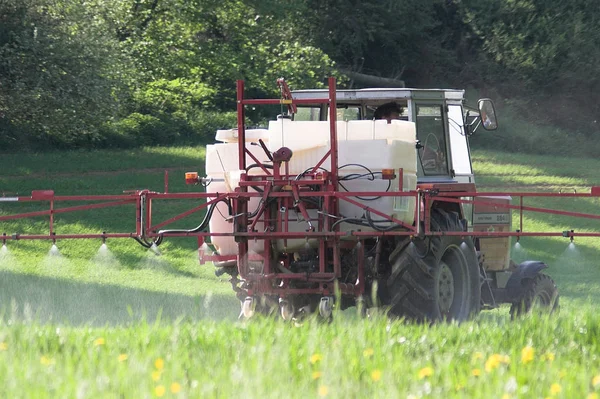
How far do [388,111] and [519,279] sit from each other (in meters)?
2.35

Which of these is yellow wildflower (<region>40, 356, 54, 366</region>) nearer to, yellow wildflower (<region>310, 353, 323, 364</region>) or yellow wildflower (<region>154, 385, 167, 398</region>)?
yellow wildflower (<region>154, 385, 167, 398</region>)

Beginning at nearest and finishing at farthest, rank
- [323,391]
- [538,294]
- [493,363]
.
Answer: [323,391] < [493,363] < [538,294]

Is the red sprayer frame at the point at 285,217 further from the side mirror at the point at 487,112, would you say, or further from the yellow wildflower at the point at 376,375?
the yellow wildflower at the point at 376,375

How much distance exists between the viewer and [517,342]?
7238 mm

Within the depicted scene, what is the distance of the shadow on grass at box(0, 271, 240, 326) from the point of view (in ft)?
39.4

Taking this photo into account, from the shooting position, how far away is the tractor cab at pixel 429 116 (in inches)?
435

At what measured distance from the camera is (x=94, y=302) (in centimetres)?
1351

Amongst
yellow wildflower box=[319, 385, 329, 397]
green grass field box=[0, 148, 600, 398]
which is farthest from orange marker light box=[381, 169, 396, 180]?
yellow wildflower box=[319, 385, 329, 397]

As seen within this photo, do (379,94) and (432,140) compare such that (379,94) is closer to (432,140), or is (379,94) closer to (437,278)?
(432,140)

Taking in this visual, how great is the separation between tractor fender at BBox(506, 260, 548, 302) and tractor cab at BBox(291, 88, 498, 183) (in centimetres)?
123

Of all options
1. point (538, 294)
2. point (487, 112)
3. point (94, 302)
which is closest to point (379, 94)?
point (487, 112)

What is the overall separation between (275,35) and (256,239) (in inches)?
997

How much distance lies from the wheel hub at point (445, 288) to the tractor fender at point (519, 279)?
1.54 m

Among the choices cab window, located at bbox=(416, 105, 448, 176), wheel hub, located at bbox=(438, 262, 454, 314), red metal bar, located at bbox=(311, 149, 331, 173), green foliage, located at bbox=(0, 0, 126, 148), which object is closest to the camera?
red metal bar, located at bbox=(311, 149, 331, 173)
